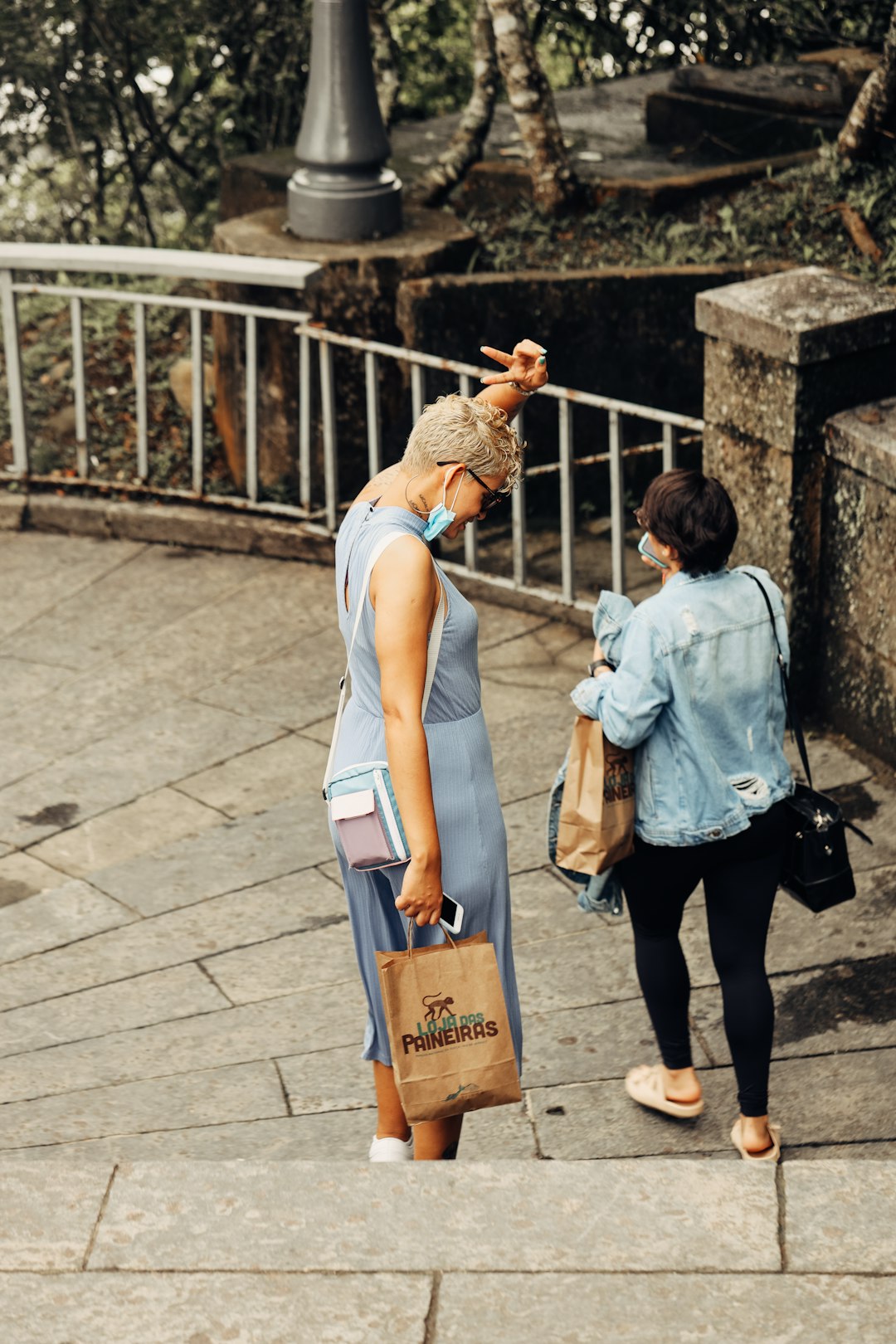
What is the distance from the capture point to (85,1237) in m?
2.70

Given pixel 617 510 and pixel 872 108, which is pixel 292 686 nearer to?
pixel 617 510

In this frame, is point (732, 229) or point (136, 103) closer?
point (732, 229)

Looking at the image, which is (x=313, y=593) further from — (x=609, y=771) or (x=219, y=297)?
(x=609, y=771)

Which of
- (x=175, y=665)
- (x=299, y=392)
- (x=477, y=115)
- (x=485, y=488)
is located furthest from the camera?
(x=477, y=115)

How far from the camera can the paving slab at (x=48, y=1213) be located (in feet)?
8.73

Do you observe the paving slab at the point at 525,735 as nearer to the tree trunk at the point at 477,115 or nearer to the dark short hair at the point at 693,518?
the dark short hair at the point at 693,518

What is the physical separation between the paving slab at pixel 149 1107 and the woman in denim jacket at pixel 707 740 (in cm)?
105

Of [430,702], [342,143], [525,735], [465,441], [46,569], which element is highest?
[342,143]

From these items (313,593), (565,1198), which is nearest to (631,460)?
(313,593)

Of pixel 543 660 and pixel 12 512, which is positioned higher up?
pixel 12 512

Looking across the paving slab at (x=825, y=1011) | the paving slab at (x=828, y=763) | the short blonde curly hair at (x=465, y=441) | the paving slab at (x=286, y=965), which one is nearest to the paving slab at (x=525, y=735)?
the paving slab at (x=828, y=763)

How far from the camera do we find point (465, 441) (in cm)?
306

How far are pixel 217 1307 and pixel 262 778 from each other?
3.08 meters

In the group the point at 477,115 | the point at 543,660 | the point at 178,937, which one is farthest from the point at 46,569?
the point at 477,115
